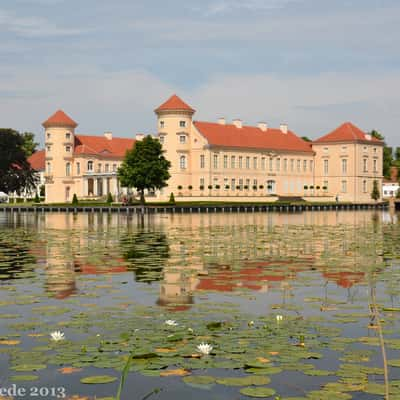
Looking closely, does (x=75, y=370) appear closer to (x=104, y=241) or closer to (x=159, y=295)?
(x=159, y=295)

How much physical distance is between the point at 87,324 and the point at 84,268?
22.9 feet

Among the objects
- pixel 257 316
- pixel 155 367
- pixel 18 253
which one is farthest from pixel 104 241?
pixel 155 367

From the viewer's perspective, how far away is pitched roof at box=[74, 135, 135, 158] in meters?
111

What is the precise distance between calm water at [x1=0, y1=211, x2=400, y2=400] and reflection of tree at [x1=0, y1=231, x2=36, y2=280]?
85 millimetres

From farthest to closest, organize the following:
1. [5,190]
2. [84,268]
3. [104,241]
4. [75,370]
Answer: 1. [5,190]
2. [104,241]
3. [84,268]
4. [75,370]

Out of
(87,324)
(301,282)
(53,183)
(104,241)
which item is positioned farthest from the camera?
(53,183)

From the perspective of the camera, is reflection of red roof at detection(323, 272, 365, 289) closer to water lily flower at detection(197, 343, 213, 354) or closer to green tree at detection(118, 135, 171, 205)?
water lily flower at detection(197, 343, 213, 354)

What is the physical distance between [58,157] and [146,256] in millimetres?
91708

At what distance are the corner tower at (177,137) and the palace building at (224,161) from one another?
0.14 m

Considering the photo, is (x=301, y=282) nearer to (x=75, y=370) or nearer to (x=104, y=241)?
(x=75, y=370)

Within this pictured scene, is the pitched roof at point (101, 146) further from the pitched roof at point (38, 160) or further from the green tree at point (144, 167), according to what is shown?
the green tree at point (144, 167)

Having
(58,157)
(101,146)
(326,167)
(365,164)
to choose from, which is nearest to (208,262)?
(58,157)

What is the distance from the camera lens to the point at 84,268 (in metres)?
16.1

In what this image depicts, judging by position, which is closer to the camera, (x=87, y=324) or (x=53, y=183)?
(x=87, y=324)
